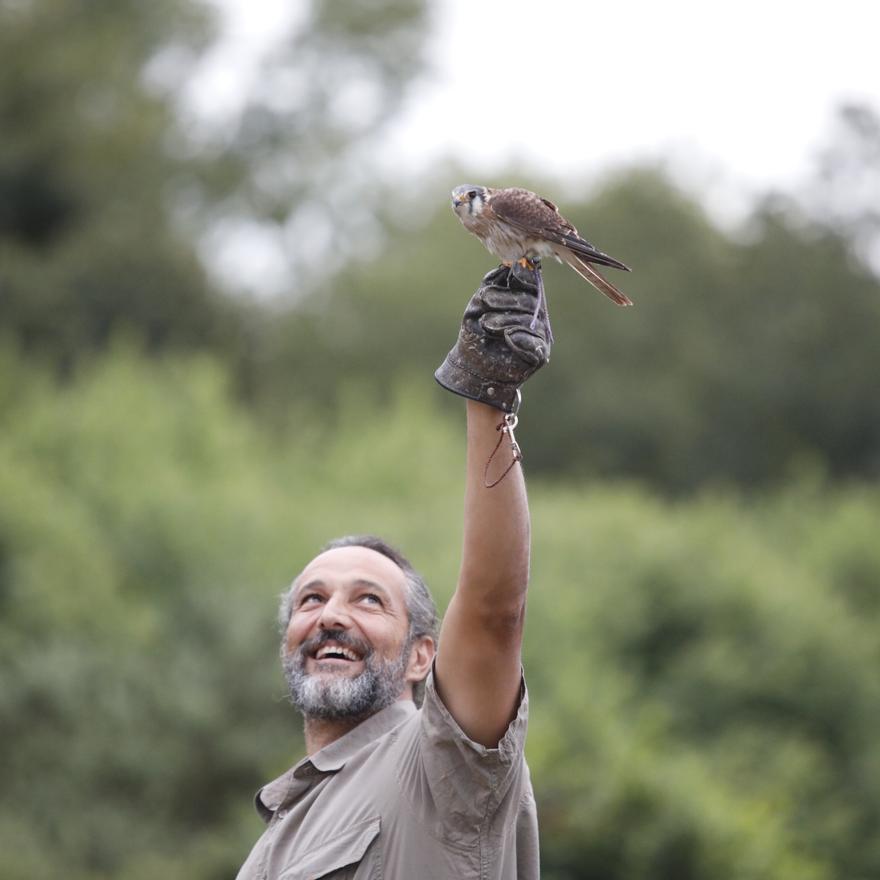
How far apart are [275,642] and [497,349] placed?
1065cm

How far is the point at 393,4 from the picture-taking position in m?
38.1

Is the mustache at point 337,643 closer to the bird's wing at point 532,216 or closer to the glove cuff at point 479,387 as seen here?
the glove cuff at point 479,387

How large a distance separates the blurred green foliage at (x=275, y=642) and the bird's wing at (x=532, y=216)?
8.50 metres

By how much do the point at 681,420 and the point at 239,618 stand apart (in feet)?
64.9

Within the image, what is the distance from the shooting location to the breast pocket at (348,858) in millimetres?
2752

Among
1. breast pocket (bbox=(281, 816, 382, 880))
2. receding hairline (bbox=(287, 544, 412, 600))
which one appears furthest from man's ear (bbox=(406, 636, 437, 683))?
breast pocket (bbox=(281, 816, 382, 880))

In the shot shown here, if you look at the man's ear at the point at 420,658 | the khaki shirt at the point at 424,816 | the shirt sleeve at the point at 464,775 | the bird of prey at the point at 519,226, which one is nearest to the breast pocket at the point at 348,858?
the khaki shirt at the point at 424,816

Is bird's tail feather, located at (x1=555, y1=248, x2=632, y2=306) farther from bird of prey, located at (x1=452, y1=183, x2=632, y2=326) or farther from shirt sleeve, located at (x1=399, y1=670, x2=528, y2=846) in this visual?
shirt sleeve, located at (x1=399, y1=670, x2=528, y2=846)

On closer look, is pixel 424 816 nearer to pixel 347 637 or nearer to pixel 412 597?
pixel 347 637

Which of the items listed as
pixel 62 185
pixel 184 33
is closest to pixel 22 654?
pixel 62 185

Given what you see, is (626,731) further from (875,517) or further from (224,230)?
(224,230)

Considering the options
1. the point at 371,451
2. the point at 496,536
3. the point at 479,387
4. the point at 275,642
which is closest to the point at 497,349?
the point at 479,387

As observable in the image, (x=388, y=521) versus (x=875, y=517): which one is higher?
(x=875, y=517)

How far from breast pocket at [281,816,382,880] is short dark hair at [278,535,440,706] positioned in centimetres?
62
